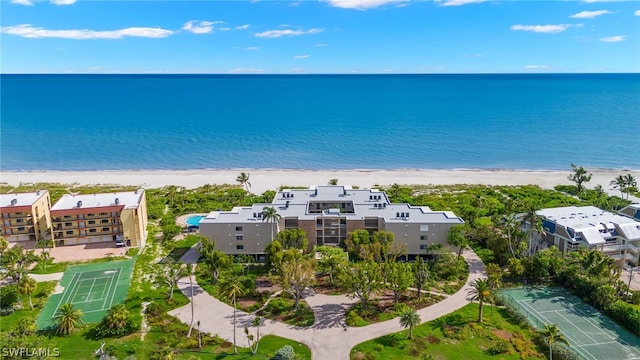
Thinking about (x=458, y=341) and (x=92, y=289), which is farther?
(x=92, y=289)

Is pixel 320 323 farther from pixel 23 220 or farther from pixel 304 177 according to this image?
pixel 304 177

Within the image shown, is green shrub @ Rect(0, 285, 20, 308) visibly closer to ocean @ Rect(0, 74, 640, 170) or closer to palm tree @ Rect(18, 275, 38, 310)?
palm tree @ Rect(18, 275, 38, 310)

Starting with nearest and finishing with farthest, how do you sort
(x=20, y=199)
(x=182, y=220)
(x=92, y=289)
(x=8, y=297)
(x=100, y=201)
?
(x=8, y=297), (x=92, y=289), (x=20, y=199), (x=100, y=201), (x=182, y=220)

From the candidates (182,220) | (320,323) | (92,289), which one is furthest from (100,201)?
(320,323)

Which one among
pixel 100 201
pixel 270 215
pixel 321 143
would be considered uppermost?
pixel 321 143

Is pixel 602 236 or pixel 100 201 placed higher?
pixel 100 201

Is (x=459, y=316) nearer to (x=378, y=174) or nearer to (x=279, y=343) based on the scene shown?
(x=279, y=343)

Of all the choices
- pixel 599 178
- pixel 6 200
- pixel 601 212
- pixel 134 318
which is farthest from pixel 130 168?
pixel 599 178

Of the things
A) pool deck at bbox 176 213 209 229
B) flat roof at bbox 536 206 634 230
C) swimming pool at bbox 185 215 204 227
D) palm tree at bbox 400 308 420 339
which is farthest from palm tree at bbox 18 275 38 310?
flat roof at bbox 536 206 634 230
